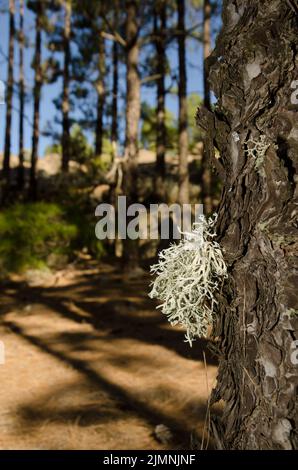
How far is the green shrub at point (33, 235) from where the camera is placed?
36.9 ft

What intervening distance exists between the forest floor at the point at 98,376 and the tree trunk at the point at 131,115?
1631mm

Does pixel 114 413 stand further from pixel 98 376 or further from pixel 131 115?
pixel 131 115

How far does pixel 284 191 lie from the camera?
1.85 meters

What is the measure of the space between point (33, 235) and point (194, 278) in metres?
10.2

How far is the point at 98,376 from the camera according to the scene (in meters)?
5.05

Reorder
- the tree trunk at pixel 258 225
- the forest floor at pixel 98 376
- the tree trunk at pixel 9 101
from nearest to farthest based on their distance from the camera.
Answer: the tree trunk at pixel 258 225
the forest floor at pixel 98 376
the tree trunk at pixel 9 101

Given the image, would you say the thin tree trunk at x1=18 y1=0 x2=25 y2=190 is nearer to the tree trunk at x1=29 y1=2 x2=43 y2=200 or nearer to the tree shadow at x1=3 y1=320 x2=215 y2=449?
the tree trunk at x1=29 y1=2 x2=43 y2=200

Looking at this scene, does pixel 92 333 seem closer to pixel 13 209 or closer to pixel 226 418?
pixel 226 418

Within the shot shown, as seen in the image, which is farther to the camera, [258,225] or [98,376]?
[98,376]

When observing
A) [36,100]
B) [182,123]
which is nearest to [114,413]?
[182,123]

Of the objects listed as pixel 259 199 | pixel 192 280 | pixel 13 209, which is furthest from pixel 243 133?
pixel 13 209

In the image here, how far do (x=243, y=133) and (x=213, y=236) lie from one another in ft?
1.36

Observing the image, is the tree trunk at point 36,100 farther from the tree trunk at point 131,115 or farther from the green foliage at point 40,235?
the tree trunk at point 131,115

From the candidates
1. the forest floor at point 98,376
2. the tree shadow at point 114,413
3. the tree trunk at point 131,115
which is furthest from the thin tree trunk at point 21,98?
the tree shadow at point 114,413
